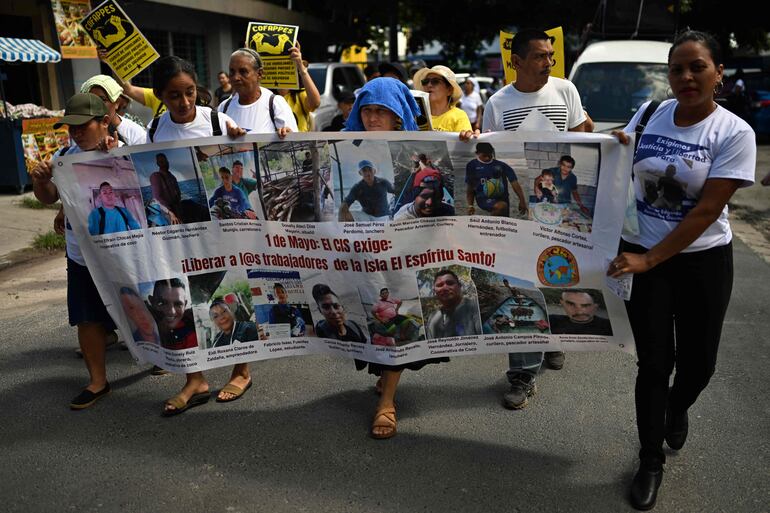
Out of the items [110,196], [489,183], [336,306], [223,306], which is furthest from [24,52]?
[489,183]

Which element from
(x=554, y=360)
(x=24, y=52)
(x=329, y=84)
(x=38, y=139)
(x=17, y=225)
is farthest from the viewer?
(x=329, y=84)

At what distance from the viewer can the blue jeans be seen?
3.99 meters

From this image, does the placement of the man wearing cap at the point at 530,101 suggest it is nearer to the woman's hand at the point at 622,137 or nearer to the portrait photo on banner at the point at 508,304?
the portrait photo on banner at the point at 508,304

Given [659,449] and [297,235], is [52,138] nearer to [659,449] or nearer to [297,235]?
[297,235]

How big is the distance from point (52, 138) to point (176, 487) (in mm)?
9353

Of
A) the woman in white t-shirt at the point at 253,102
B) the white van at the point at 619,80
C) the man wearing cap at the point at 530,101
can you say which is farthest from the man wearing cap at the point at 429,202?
the white van at the point at 619,80

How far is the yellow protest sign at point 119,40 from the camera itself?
4.82 meters

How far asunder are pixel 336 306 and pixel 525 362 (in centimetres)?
113

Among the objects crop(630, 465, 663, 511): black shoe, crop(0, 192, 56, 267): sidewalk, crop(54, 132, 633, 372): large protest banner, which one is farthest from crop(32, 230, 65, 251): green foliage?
crop(630, 465, 663, 511): black shoe

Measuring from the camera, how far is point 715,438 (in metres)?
3.58

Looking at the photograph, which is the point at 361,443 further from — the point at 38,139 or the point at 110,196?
the point at 38,139

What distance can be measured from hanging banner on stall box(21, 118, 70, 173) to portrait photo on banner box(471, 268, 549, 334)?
8.62 meters

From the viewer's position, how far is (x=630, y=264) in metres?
2.94

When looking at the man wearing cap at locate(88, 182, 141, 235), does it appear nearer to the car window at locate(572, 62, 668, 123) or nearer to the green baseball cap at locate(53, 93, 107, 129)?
the green baseball cap at locate(53, 93, 107, 129)
